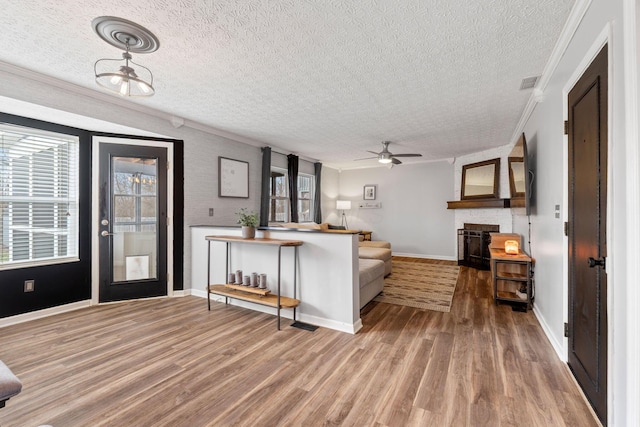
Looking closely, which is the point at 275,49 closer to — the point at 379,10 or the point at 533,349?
the point at 379,10

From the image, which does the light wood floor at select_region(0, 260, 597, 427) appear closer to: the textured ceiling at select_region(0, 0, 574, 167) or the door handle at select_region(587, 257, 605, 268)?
the door handle at select_region(587, 257, 605, 268)

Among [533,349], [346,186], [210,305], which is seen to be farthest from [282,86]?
[346,186]

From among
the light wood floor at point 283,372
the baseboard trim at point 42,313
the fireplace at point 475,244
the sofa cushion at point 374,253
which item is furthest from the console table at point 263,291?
the fireplace at point 475,244

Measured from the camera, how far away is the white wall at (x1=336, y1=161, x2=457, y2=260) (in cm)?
684

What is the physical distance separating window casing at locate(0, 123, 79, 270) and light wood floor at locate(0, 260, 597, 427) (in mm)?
777

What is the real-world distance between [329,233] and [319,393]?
143cm

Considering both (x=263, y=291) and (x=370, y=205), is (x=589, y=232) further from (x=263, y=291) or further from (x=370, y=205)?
(x=370, y=205)

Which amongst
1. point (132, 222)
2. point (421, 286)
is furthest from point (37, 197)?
point (421, 286)

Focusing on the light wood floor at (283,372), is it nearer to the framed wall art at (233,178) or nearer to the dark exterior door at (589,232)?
the dark exterior door at (589,232)

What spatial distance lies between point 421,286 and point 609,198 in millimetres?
3214

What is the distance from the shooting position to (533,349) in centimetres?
236

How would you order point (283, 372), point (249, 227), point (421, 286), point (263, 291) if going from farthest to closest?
point (421, 286)
point (249, 227)
point (263, 291)
point (283, 372)

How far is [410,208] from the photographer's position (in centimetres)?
734

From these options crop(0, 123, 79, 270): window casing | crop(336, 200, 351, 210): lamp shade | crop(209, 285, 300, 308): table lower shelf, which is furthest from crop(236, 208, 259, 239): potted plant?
crop(336, 200, 351, 210): lamp shade
